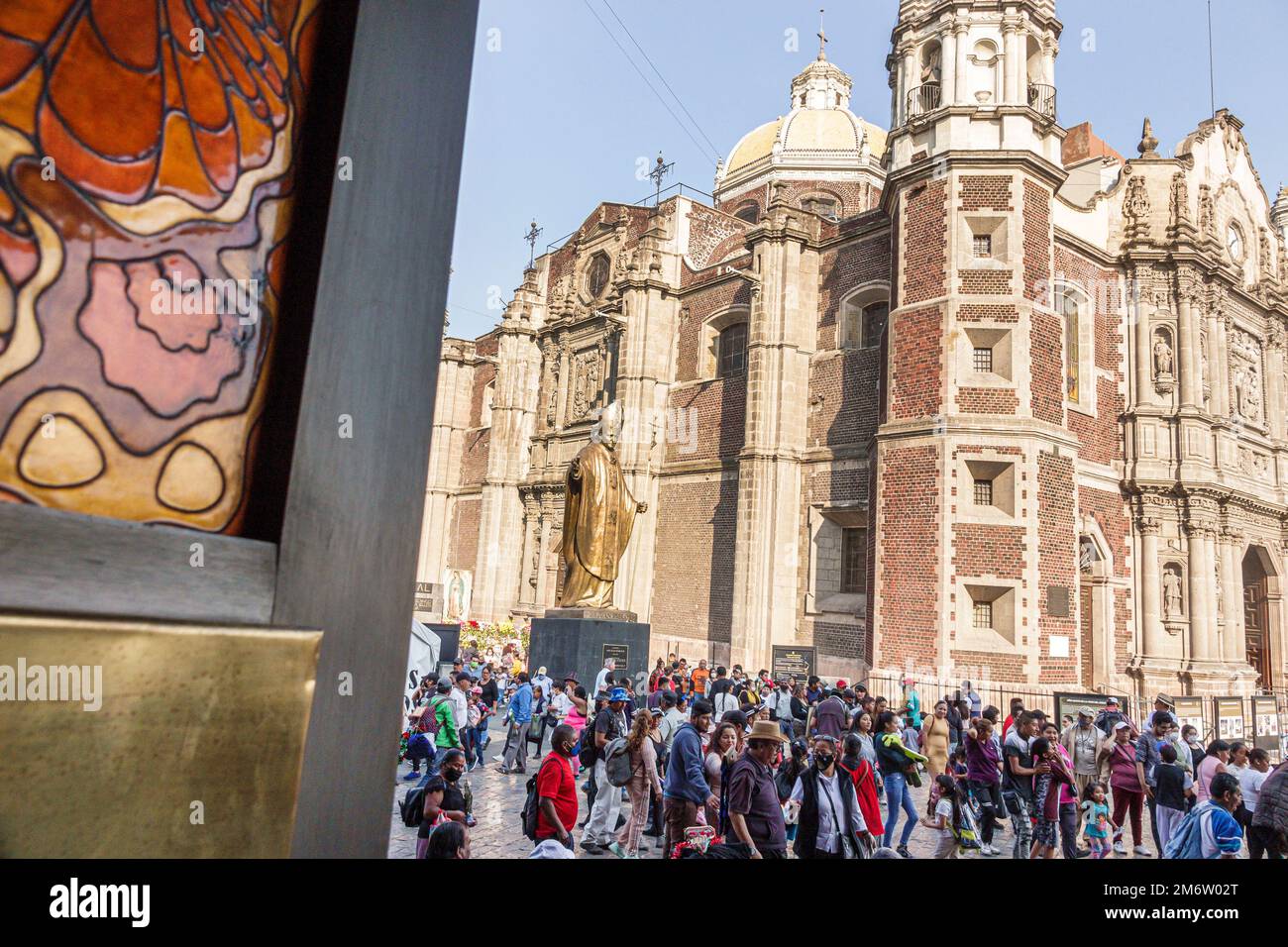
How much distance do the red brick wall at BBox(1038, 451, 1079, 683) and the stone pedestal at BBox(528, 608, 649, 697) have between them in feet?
24.8

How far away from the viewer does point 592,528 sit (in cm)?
1488

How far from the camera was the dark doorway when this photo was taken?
843 inches

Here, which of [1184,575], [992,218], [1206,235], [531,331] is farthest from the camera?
[531,331]

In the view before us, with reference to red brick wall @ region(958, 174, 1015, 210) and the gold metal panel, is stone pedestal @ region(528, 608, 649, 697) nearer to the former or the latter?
red brick wall @ region(958, 174, 1015, 210)

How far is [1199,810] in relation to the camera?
494 cm

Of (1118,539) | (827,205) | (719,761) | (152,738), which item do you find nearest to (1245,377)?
(1118,539)

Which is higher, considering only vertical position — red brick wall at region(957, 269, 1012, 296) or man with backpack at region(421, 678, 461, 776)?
red brick wall at region(957, 269, 1012, 296)

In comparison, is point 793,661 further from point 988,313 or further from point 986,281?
point 986,281

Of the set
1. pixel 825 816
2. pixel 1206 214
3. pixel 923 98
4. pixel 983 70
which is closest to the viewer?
pixel 825 816

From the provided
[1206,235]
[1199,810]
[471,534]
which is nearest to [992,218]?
[1206,235]

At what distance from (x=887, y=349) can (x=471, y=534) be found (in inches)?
876

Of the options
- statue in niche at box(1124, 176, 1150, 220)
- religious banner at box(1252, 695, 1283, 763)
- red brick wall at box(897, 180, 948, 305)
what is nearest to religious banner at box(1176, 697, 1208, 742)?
religious banner at box(1252, 695, 1283, 763)

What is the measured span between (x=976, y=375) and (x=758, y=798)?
13190 mm

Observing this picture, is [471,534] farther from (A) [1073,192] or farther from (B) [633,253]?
(A) [1073,192]
